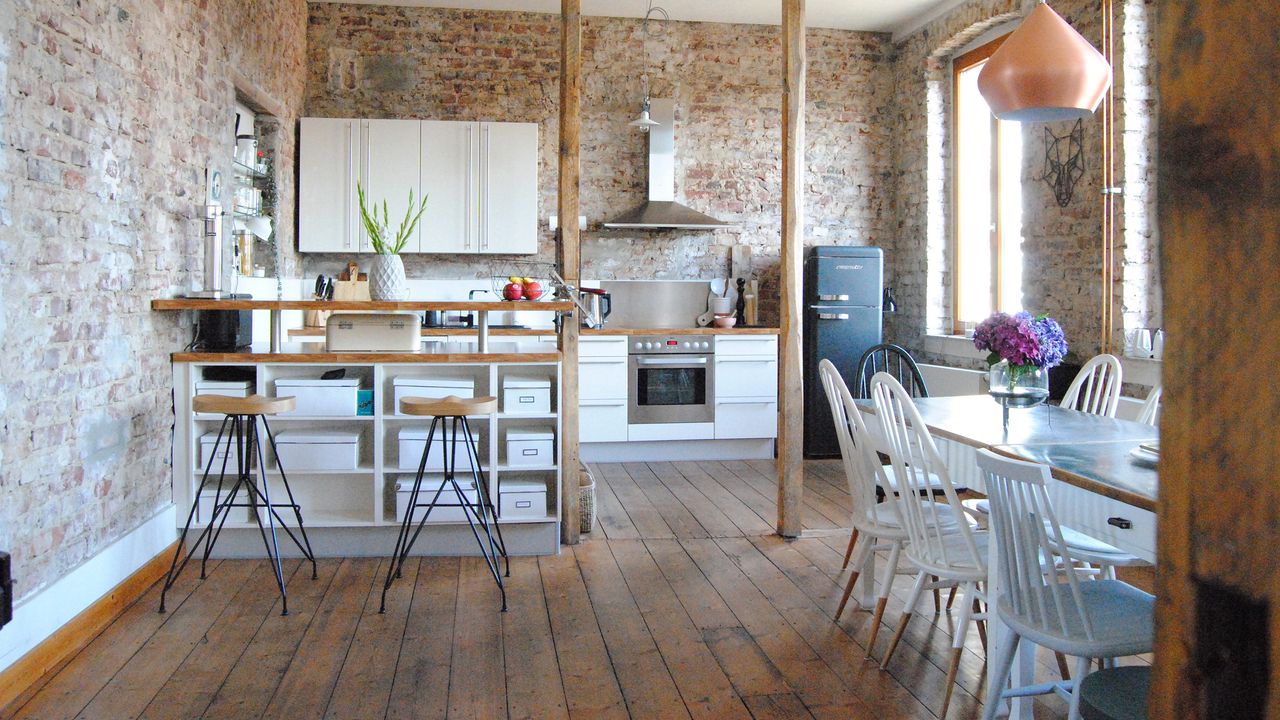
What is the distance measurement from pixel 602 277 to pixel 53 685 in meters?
5.08

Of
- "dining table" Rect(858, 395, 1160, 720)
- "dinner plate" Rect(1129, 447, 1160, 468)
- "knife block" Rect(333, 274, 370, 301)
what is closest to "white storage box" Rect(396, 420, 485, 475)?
"knife block" Rect(333, 274, 370, 301)

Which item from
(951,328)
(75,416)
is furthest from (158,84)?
(951,328)

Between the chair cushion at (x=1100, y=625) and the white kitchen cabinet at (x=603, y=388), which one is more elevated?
the white kitchen cabinet at (x=603, y=388)

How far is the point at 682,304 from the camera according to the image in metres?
7.46

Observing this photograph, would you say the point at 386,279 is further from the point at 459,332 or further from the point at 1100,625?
the point at 1100,625

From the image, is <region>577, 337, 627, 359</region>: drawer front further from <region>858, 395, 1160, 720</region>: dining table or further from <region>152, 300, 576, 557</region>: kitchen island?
<region>858, 395, 1160, 720</region>: dining table

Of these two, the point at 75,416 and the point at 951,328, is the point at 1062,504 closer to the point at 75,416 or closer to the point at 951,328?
the point at 75,416

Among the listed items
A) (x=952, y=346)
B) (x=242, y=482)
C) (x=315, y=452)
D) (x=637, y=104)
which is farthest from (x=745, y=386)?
(x=242, y=482)

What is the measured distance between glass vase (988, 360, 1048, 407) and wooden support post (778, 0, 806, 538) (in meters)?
1.43

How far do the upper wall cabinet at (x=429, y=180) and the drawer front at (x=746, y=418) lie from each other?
1.91 meters

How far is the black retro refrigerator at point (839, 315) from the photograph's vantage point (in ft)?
23.0

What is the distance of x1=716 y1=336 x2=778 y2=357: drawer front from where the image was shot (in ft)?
22.5

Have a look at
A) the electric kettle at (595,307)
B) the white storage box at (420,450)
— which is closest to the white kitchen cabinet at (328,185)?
the electric kettle at (595,307)

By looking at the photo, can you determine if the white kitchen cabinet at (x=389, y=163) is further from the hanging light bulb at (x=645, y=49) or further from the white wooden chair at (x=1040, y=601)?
the white wooden chair at (x=1040, y=601)
